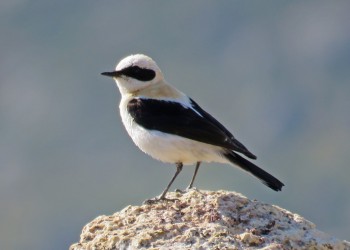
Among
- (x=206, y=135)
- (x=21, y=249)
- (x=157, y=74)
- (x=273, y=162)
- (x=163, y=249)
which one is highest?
(x=273, y=162)

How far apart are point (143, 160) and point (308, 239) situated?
7419 inches

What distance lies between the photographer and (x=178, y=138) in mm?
12281

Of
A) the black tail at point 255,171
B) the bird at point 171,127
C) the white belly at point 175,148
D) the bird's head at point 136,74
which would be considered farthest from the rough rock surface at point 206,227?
the bird's head at point 136,74

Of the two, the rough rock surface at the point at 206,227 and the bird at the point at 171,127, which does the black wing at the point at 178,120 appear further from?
the rough rock surface at the point at 206,227

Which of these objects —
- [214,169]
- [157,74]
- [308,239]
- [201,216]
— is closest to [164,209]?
[201,216]

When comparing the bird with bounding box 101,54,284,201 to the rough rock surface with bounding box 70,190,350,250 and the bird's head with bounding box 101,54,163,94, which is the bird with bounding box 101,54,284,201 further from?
the rough rock surface with bounding box 70,190,350,250

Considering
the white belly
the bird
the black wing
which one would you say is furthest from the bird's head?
the white belly

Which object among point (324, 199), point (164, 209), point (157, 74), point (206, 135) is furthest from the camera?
point (324, 199)

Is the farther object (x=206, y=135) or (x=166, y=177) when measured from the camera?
(x=166, y=177)

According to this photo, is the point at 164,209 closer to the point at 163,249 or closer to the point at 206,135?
the point at 163,249

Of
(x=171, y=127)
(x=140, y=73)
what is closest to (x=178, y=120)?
(x=171, y=127)

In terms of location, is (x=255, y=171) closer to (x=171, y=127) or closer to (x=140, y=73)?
(x=171, y=127)

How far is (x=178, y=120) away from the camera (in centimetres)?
1250

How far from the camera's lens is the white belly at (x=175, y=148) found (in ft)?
39.9
